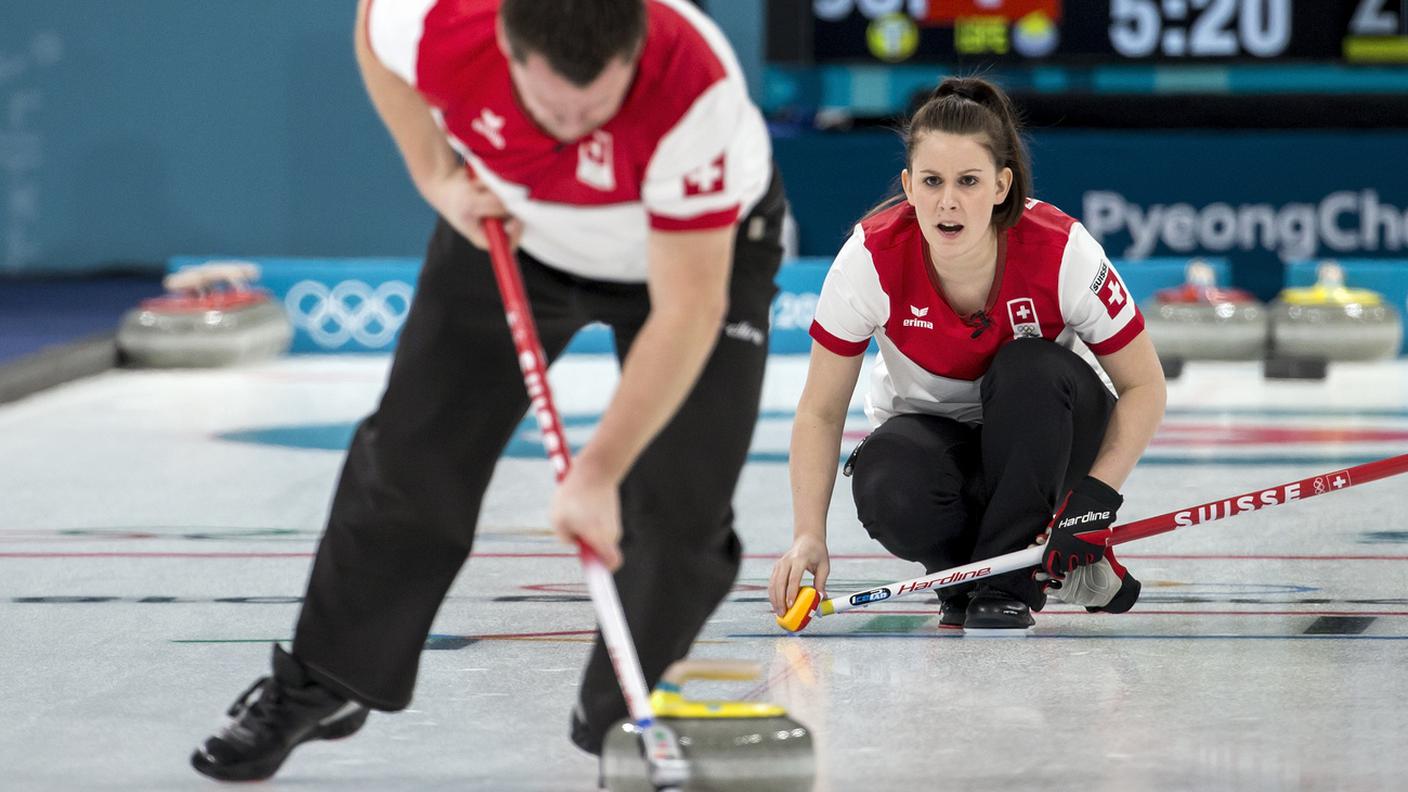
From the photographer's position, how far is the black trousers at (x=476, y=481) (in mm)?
2182

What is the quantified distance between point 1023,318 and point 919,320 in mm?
166

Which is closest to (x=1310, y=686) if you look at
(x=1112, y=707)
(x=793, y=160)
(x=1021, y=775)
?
(x=1112, y=707)

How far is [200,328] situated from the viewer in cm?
736

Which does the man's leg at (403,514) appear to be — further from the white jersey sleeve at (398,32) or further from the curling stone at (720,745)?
the curling stone at (720,745)

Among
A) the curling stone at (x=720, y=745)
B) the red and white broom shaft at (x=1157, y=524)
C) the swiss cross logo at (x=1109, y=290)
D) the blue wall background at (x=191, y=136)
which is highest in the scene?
the swiss cross logo at (x=1109, y=290)

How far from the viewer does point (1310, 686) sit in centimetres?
268

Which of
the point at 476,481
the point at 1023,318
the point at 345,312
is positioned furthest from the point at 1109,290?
the point at 345,312

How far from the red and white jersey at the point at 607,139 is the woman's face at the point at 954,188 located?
0.74 meters

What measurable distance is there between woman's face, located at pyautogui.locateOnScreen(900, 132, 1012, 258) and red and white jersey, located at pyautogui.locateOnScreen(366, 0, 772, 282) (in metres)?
0.74

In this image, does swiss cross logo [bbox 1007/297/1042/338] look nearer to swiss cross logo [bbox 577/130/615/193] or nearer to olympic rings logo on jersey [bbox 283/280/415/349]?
swiss cross logo [bbox 577/130/615/193]

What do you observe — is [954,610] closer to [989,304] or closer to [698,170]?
[989,304]

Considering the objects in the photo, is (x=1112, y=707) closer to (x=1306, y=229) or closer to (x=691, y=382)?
(x=691, y=382)

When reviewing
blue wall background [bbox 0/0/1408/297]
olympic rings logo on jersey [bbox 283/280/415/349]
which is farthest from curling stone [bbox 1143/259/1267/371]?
blue wall background [bbox 0/0/1408/297]

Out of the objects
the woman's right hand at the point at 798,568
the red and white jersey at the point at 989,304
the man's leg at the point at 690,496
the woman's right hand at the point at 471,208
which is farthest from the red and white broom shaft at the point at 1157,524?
the woman's right hand at the point at 471,208
